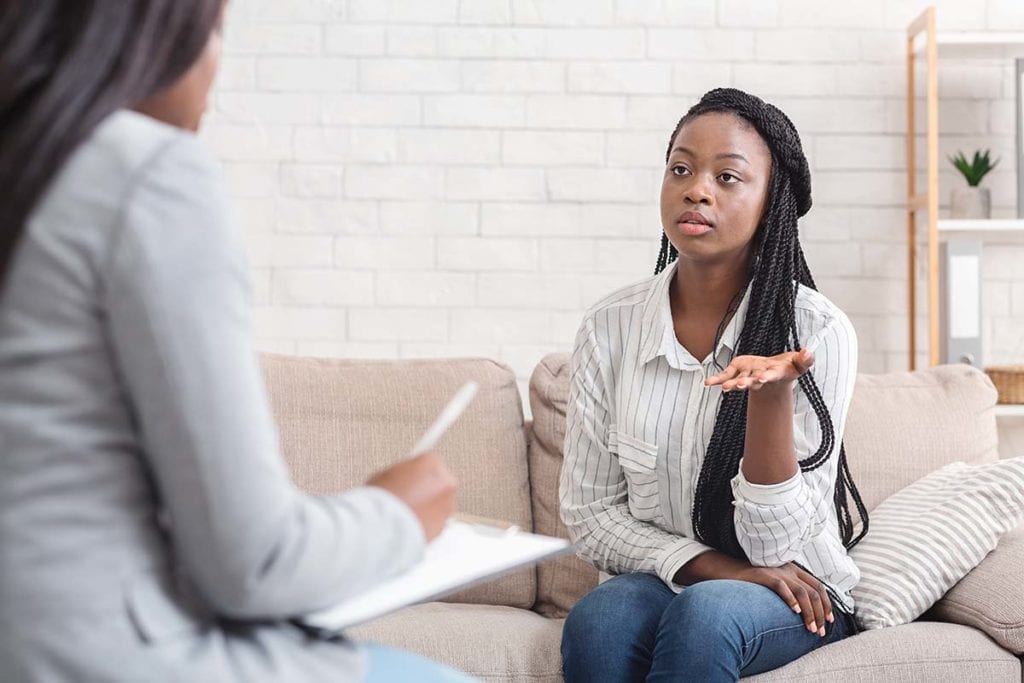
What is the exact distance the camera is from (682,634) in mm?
1667

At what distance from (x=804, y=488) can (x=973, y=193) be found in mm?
1536

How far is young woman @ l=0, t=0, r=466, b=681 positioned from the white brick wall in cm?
233

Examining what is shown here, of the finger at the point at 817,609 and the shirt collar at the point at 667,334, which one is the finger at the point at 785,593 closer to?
the finger at the point at 817,609

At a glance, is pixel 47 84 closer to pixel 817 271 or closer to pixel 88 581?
pixel 88 581

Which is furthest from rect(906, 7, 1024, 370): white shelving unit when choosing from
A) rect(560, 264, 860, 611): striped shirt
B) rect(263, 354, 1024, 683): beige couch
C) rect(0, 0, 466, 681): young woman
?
rect(0, 0, 466, 681): young woman

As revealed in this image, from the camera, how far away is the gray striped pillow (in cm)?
194

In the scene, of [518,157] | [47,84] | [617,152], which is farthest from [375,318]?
[47,84]

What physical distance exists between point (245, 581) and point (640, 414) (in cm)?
120

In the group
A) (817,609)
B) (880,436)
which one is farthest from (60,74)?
(880,436)

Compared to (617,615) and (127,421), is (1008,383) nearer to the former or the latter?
(617,615)

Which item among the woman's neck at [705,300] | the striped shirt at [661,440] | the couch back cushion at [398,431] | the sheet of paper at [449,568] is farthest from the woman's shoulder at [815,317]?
the sheet of paper at [449,568]

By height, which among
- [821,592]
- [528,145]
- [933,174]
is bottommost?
[821,592]

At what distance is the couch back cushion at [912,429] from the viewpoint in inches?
90.0

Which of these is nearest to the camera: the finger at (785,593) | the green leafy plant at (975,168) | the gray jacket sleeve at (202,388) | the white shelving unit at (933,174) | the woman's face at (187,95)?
the gray jacket sleeve at (202,388)
